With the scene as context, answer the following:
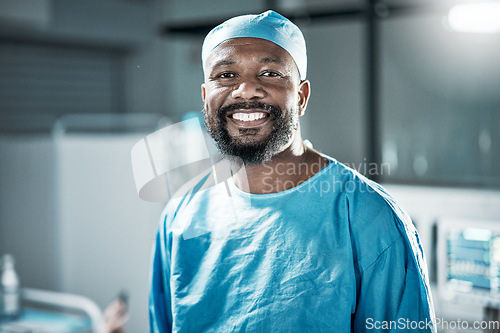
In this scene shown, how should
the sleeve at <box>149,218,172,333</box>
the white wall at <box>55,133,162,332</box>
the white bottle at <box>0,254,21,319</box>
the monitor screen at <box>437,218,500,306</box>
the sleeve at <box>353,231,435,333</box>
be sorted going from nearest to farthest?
the sleeve at <box>353,231,435,333</box>, the sleeve at <box>149,218,172,333</box>, the monitor screen at <box>437,218,500,306</box>, the white bottle at <box>0,254,21,319</box>, the white wall at <box>55,133,162,332</box>

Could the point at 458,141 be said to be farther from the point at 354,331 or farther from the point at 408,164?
the point at 354,331

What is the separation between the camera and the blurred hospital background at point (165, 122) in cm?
181

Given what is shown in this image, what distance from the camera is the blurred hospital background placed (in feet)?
5.95

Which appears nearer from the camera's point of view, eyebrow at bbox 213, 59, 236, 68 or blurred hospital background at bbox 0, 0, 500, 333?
eyebrow at bbox 213, 59, 236, 68

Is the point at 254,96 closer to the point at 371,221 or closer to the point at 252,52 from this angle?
the point at 252,52

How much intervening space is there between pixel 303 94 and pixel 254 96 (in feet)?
0.28

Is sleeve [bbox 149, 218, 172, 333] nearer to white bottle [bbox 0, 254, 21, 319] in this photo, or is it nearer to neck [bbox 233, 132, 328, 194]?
neck [bbox 233, 132, 328, 194]

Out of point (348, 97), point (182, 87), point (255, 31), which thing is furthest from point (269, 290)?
point (182, 87)

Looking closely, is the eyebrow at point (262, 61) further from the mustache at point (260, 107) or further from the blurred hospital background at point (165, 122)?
the blurred hospital background at point (165, 122)

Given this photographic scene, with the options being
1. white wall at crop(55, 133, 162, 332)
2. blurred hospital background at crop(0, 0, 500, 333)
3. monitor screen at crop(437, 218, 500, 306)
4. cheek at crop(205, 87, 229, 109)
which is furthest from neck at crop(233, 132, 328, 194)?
white wall at crop(55, 133, 162, 332)

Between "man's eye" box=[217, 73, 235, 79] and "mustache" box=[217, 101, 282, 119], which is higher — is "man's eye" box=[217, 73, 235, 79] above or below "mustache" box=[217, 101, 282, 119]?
above

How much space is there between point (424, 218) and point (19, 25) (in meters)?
2.29

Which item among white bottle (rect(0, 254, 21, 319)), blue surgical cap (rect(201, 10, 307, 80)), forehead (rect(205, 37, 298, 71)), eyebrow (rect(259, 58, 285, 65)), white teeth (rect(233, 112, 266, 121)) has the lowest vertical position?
white bottle (rect(0, 254, 21, 319))

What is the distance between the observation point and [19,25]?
2.86 meters
